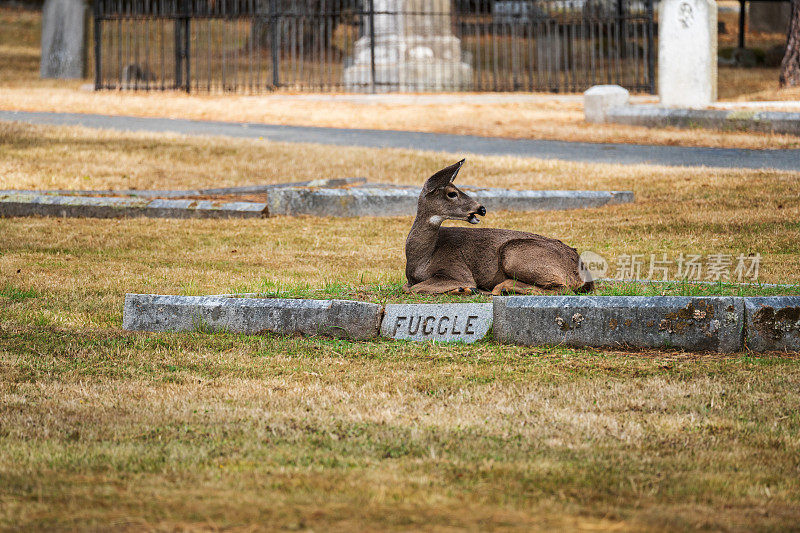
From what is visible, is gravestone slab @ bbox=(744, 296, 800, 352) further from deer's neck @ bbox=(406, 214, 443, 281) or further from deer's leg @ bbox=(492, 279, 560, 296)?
deer's neck @ bbox=(406, 214, 443, 281)

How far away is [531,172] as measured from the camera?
14516 millimetres

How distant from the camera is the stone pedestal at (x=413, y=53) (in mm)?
24938

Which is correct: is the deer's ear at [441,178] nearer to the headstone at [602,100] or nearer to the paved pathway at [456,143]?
the paved pathway at [456,143]

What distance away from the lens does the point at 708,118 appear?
17.7 m

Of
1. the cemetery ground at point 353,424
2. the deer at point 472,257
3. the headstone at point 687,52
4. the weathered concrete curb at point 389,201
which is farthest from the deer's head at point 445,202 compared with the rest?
the headstone at point 687,52

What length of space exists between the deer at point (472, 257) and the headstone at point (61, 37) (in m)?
24.3

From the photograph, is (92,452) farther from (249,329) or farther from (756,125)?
(756,125)

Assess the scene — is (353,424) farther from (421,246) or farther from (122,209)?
(122,209)

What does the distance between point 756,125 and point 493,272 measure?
1114 cm

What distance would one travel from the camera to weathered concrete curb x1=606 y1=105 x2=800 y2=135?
1677 cm

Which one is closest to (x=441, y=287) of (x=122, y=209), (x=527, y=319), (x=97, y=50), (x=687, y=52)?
(x=527, y=319)

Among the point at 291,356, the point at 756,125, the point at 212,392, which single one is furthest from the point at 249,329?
the point at 756,125

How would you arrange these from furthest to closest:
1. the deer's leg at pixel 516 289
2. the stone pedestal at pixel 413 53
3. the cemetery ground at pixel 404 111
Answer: the stone pedestal at pixel 413 53 < the cemetery ground at pixel 404 111 < the deer's leg at pixel 516 289

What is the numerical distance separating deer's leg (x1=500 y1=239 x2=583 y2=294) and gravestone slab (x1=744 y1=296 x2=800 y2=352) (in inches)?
51.2
